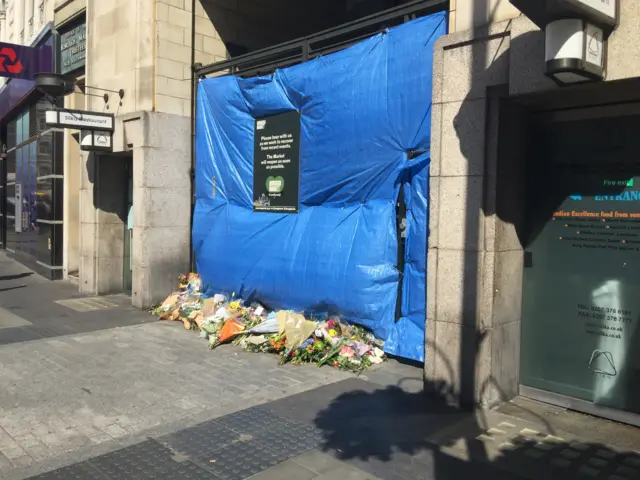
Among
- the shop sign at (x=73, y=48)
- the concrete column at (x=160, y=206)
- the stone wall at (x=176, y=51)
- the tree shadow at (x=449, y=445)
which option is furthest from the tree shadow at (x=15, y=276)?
the tree shadow at (x=449, y=445)

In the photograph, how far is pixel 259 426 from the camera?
4.64m

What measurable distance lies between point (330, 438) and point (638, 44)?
12.2 ft

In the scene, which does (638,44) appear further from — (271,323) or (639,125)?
(271,323)

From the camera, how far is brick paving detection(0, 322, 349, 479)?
439 centimetres

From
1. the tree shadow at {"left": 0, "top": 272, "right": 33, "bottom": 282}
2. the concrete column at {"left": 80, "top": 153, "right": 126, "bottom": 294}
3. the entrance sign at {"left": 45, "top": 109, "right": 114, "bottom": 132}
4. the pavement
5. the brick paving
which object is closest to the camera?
the pavement

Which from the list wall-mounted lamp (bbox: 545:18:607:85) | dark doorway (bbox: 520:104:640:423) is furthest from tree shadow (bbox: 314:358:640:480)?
wall-mounted lamp (bbox: 545:18:607:85)

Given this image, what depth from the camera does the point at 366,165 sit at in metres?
6.87

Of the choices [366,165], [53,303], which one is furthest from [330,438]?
[53,303]

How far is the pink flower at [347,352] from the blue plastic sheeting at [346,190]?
41cm

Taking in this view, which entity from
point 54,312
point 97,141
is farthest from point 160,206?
point 54,312

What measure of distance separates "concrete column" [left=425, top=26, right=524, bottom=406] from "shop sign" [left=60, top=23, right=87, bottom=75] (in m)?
9.71

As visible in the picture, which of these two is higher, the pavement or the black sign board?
the black sign board

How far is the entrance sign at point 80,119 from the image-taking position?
9.51 metres

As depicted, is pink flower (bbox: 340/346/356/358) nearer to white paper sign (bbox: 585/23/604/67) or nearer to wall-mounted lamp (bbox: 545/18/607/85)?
wall-mounted lamp (bbox: 545/18/607/85)
